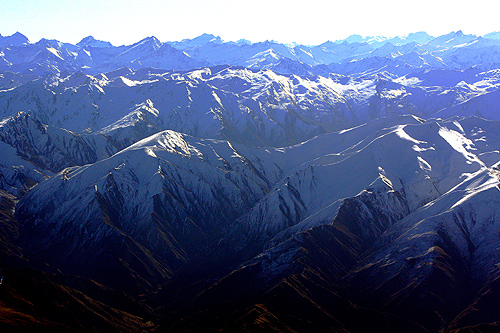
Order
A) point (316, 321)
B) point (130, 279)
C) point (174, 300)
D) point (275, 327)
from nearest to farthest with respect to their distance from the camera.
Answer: point (275, 327), point (316, 321), point (174, 300), point (130, 279)

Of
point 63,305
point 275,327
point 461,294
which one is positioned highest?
point 63,305

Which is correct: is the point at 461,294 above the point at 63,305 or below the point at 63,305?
below

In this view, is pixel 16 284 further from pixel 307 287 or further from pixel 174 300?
pixel 307 287

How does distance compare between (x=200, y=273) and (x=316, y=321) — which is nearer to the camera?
(x=316, y=321)

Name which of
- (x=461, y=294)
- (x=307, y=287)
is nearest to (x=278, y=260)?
(x=307, y=287)

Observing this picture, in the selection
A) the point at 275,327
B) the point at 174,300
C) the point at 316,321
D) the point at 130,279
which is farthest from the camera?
the point at 130,279

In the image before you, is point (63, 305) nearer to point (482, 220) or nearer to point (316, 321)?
point (316, 321)

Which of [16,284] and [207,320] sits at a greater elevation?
[16,284]

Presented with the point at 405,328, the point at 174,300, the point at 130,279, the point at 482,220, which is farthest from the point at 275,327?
the point at 482,220

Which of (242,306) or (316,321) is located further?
(242,306)
